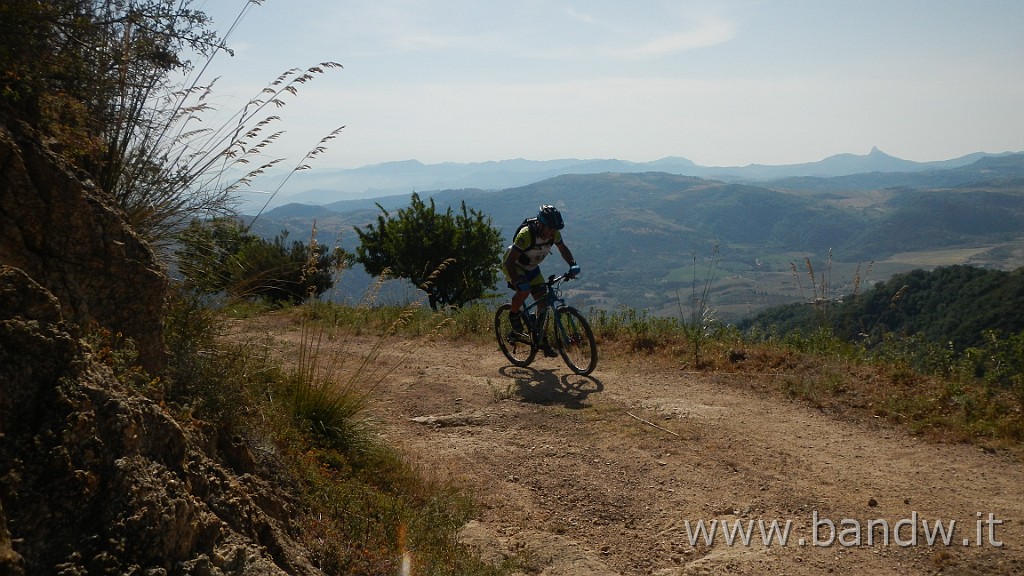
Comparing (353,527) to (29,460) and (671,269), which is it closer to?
(29,460)

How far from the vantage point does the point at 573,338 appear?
823 centimetres

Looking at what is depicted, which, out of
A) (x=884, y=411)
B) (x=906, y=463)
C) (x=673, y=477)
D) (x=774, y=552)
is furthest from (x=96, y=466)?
(x=884, y=411)

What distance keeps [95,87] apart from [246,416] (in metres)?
1.93

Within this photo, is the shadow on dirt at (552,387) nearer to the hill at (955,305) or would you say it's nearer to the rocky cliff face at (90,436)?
the rocky cliff face at (90,436)

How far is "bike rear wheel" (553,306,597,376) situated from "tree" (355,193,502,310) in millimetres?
10655

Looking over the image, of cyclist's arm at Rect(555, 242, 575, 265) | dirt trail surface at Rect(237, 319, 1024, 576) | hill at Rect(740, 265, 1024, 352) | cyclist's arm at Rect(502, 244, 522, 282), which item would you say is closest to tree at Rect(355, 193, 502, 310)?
hill at Rect(740, 265, 1024, 352)

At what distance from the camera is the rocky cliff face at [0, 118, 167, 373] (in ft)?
8.77

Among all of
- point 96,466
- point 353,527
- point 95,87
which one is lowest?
point 353,527

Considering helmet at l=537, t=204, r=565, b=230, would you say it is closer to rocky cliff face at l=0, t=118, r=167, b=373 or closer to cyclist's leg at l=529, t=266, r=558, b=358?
cyclist's leg at l=529, t=266, r=558, b=358

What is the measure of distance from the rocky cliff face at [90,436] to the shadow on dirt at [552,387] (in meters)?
4.25

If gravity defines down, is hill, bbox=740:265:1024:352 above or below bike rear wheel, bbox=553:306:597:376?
below

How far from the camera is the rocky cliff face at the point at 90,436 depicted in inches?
77.0

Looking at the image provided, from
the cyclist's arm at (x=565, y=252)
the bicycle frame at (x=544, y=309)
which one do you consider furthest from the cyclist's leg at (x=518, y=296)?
the cyclist's arm at (x=565, y=252)

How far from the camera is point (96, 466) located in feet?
6.95
